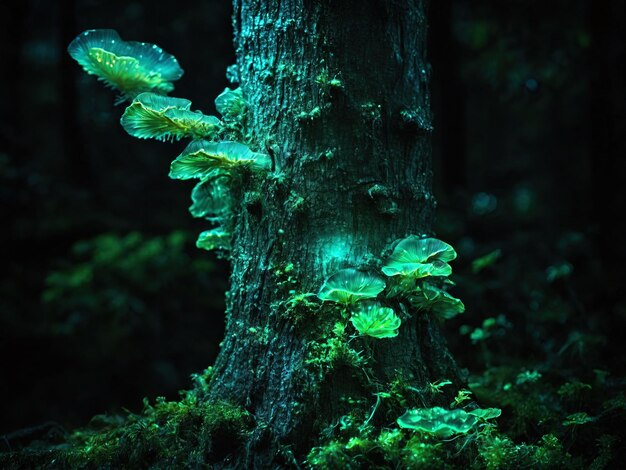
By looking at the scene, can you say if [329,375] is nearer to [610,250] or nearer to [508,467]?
[508,467]

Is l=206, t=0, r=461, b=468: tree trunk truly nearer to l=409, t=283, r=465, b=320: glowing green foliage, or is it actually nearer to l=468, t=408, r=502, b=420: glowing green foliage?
l=409, t=283, r=465, b=320: glowing green foliage

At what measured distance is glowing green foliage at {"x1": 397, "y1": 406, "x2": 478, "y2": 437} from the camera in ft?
5.57

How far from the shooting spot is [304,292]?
2016 mm

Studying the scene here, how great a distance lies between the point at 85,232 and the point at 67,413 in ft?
8.63

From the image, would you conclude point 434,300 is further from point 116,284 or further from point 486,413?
point 116,284

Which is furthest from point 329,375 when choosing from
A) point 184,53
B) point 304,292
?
point 184,53

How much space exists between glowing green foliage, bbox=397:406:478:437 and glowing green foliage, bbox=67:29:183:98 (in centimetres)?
190

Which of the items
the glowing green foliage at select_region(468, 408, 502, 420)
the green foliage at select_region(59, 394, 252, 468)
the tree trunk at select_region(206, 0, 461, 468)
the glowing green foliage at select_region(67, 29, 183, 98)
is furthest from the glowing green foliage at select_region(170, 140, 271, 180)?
the glowing green foliage at select_region(468, 408, 502, 420)

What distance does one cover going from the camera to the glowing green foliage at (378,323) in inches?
72.3

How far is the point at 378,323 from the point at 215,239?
41.0 inches

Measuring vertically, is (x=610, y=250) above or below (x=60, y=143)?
below

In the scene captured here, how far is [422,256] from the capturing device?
1976mm

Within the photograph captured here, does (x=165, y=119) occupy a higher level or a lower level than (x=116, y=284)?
higher

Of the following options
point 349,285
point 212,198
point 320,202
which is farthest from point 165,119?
point 349,285
